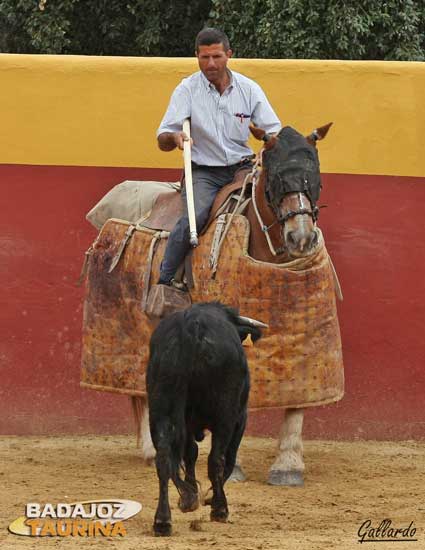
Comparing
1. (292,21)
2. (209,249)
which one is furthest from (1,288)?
(292,21)

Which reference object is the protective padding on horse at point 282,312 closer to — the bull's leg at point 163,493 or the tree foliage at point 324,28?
the bull's leg at point 163,493

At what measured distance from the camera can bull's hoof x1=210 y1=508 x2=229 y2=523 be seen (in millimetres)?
6617

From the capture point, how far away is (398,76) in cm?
904

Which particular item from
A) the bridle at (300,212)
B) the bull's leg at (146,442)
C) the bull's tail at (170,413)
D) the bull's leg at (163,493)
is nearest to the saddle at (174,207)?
the bridle at (300,212)

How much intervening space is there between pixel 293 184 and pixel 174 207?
1158mm

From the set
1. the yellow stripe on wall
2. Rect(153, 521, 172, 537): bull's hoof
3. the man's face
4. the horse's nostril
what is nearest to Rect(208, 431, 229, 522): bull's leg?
Rect(153, 521, 172, 537): bull's hoof

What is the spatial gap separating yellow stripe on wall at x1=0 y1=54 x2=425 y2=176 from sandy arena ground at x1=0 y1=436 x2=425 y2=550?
5.65 ft

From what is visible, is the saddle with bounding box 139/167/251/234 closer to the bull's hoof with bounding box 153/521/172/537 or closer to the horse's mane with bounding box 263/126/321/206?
the horse's mane with bounding box 263/126/321/206

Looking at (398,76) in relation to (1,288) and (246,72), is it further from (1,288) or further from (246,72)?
(1,288)

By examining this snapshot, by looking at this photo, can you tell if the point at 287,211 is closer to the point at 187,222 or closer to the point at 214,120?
the point at 187,222

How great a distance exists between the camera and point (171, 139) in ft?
26.1

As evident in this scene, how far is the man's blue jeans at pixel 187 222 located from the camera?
7.92m

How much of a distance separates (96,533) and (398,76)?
12.5 ft
